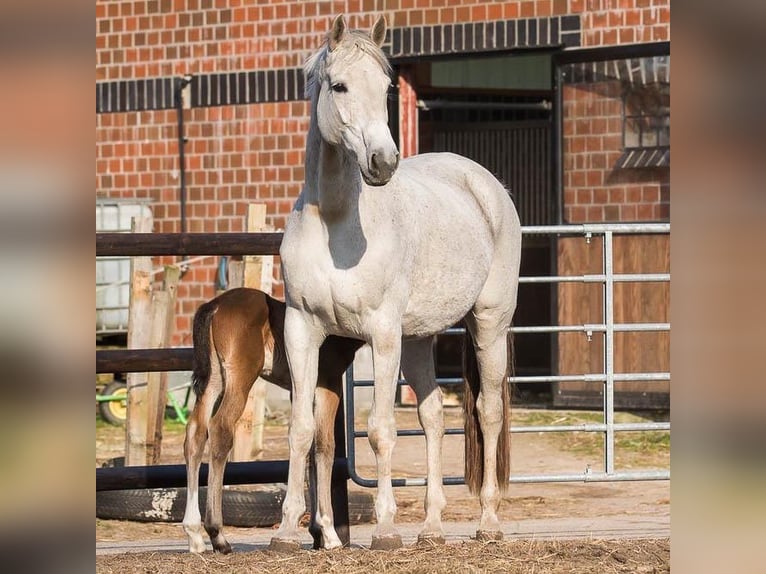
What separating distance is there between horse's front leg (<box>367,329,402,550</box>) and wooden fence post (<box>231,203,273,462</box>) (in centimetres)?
348

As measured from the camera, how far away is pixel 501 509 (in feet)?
24.4

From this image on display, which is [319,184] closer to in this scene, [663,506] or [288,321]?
[288,321]

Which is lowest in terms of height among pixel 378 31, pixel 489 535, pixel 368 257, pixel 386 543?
pixel 489 535

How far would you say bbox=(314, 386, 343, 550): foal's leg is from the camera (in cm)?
469

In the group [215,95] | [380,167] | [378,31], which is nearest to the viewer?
[380,167]

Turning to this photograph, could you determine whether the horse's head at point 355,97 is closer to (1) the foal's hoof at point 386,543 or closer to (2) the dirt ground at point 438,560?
(2) the dirt ground at point 438,560

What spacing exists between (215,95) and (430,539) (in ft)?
30.3

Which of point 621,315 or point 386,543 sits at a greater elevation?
point 621,315

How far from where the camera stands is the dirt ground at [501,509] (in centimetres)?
400

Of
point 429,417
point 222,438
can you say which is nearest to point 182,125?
point 429,417

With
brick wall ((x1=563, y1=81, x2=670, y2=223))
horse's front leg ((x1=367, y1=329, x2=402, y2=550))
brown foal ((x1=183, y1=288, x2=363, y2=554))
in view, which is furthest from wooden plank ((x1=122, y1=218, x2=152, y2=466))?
brick wall ((x1=563, y1=81, x2=670, y2=223))

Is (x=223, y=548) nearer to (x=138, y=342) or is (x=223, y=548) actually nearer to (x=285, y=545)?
(x=285, y=545)

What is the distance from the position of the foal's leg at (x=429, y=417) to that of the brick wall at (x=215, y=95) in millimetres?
7078

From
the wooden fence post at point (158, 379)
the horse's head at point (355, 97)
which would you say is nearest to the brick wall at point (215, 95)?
the wooden fence post at point (158, 379)
